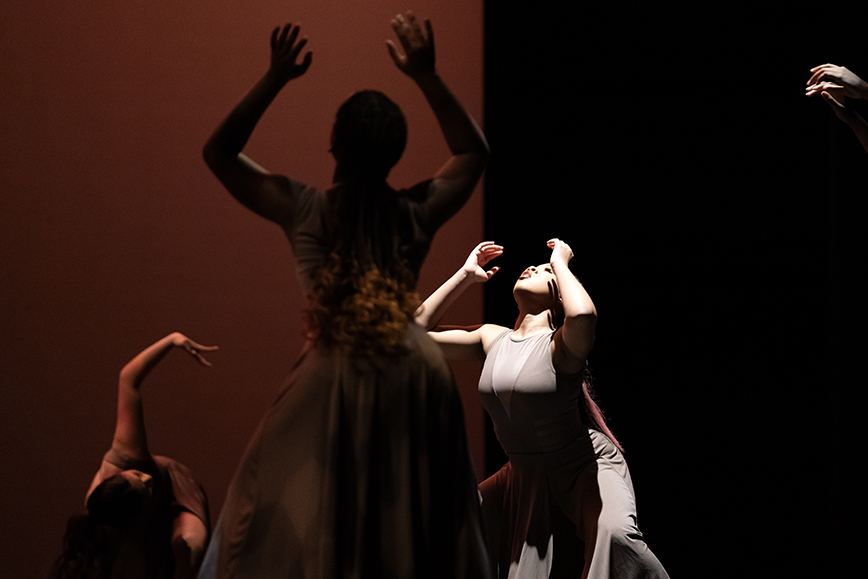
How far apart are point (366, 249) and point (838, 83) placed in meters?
1.94

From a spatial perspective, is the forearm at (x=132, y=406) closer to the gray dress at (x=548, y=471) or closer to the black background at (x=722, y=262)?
the gray dress at (x=548, y=471)

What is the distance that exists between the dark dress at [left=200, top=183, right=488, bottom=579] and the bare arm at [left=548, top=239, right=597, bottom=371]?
758mm

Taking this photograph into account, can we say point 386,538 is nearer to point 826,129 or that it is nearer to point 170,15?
point 170,15

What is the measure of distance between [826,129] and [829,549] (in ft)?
6.08

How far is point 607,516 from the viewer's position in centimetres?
Result: 264

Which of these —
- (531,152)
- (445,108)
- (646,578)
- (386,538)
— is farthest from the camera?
(531,152)

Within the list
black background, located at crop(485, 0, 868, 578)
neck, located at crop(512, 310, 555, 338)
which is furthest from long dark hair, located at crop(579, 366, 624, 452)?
black background, located at crop(485, 0, 868, 578)

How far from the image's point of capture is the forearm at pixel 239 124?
188cm

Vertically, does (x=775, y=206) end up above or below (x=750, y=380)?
above

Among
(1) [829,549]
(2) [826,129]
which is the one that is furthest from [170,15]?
(1) [829,549]

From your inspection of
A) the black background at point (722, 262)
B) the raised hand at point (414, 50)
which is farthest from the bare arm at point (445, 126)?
the black background at point (722, 262)

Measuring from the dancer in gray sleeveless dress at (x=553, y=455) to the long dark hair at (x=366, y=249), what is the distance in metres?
0.84

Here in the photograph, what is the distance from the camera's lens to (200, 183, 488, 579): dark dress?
1.79 meters

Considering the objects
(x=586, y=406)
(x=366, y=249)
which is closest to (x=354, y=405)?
(x=366, y=249)
